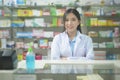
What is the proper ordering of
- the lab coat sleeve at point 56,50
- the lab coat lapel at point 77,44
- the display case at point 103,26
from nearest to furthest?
the lab coat sleeve at point 56,50 → the lab coat lapel at point 77,44 → the display case at point 103,26

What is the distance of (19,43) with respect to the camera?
6332mm

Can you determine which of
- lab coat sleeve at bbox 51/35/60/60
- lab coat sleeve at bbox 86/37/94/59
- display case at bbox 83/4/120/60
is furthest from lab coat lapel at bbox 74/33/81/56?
display case at bbox 83/4/120/60

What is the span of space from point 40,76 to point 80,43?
1600mm

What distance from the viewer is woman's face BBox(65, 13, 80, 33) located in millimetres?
3475

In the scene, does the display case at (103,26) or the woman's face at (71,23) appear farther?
the display case at (103,26)

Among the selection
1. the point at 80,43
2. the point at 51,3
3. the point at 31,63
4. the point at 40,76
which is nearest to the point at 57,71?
the point at 40,76

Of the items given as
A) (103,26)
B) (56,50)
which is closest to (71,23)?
(56,50)

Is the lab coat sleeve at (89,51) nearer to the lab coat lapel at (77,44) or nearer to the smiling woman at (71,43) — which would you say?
the smiling woman at (71,43)

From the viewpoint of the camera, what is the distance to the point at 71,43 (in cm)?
349

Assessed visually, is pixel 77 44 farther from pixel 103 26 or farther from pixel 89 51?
pixel 103 26

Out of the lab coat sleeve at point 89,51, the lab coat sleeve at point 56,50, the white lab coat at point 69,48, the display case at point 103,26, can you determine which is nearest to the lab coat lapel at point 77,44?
the white lab coat at point 69,48

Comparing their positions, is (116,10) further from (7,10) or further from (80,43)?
(80,43)

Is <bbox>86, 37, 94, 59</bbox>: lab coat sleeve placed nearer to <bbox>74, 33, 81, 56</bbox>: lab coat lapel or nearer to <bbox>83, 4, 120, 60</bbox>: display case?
<bbox>74, 33, 81, 56</bbox>: lab coat lapel

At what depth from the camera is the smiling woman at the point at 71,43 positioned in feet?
11.0
